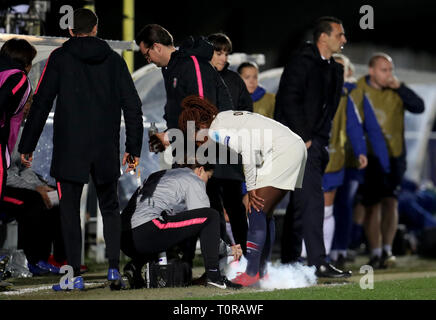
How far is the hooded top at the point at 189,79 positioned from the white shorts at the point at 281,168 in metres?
0.76

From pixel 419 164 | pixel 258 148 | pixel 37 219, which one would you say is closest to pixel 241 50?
pixel 419 164

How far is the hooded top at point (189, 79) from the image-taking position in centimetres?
891

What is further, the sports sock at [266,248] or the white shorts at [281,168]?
the sports sock at [266,248]

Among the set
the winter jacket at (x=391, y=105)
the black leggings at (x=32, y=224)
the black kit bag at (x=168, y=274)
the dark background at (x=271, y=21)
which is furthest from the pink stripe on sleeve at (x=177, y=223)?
the dark background at (x=271, y=21)

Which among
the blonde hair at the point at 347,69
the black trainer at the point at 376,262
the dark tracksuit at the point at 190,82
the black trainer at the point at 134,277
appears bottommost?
the black trainer at the point at 376,262

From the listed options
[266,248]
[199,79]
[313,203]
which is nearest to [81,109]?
[199,79]

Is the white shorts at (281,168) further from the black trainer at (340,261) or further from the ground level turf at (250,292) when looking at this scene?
the black trainer at (340,261)

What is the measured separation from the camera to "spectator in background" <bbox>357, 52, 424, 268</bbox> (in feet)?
39.2

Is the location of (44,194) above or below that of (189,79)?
below

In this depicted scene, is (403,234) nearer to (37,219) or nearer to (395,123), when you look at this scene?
(395,123)

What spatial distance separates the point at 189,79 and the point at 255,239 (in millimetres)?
1383

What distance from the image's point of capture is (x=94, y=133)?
802 centimetres

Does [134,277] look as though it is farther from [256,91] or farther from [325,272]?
[256,91]

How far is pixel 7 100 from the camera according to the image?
8.38 metres
